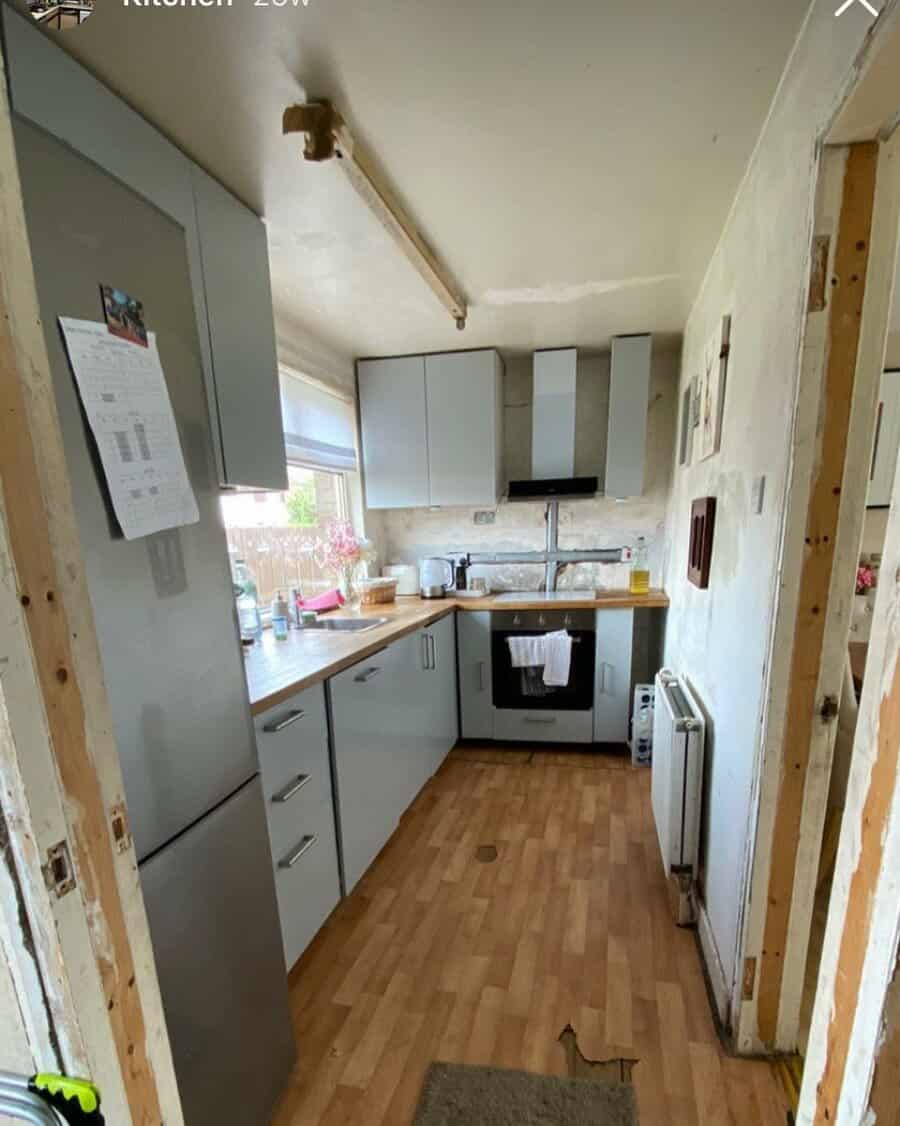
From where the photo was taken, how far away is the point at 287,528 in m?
2.52

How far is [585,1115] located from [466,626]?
1.96 m

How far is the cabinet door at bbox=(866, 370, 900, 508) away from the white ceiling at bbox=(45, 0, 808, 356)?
1413 mm

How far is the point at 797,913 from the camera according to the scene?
1.10 metres

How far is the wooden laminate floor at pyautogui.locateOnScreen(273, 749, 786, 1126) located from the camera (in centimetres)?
115

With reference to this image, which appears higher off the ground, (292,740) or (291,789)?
(292,740)

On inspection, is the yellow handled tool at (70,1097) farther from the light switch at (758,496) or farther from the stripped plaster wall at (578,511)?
the stripped plaster wall at (578,511)

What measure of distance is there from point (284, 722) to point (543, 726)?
1.87 metres

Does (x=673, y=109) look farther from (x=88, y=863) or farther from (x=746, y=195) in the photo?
(x=88, y=863)

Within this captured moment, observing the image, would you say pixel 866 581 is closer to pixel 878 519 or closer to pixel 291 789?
pixel 878 519

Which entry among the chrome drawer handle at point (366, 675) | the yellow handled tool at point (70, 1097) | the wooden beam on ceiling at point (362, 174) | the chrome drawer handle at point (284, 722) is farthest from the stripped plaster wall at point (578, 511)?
the yellow handled tool at point (70, 1097)

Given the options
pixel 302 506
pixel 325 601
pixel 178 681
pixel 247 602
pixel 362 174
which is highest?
pixel 362 174

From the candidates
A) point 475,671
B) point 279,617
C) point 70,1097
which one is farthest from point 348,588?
point 70,1097

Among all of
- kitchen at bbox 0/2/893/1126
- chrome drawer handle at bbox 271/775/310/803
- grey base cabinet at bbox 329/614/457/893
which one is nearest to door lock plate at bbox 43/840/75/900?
kitchen at bbox 0/2/893/1126

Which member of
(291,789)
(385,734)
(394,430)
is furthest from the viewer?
(394,430)
